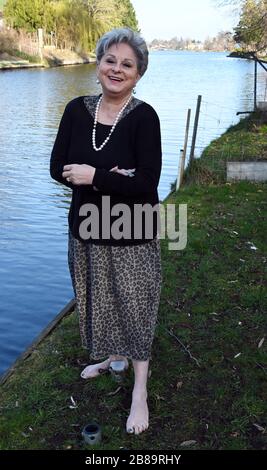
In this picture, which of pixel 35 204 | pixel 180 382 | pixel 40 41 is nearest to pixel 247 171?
pixel 35 204

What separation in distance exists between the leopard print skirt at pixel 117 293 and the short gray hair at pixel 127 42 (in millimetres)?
986

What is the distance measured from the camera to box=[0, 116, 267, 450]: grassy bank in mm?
3008

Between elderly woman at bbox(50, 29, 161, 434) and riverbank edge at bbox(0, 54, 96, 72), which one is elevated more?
riverbank edge at bbox(0, 54, 96, 72)

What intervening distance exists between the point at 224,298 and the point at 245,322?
441mm

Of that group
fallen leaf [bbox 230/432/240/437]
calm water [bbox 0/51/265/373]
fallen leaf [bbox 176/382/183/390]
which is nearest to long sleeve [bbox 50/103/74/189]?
fallen leaf [bbox 176/382/183/390]

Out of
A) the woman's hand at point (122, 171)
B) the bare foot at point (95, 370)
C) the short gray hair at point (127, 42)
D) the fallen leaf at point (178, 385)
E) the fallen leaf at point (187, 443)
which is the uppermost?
the short gray hair at point (127, 42)

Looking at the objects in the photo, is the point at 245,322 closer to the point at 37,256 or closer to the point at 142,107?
the point at 142,107

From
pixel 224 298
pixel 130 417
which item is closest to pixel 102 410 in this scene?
pixel 130 417

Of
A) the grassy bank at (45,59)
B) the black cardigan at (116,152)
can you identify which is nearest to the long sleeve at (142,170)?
the black cardigan at (116,152)

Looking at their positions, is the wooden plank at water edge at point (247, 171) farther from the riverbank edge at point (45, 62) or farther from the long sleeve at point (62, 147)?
the riverbank edge at point (45, 62)

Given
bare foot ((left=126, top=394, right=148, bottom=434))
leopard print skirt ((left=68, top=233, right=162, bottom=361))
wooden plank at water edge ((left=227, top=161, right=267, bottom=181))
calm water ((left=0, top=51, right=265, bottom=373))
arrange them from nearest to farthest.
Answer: leopard print skirt ((left=68, top=233, right=162, bottom=361)), bare foot ((left=126, top=394, right=148, bottom=434)), calm water ((left=0, top=51, right=265, bottom=373)), wooden plank at water edge ((left=227, top=161, right=267, bottom=181))

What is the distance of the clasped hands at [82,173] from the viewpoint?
8.13 ft

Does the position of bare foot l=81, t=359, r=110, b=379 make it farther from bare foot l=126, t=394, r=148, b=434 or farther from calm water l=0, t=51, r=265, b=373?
calm water l=0, t=51, r=265, b=373
